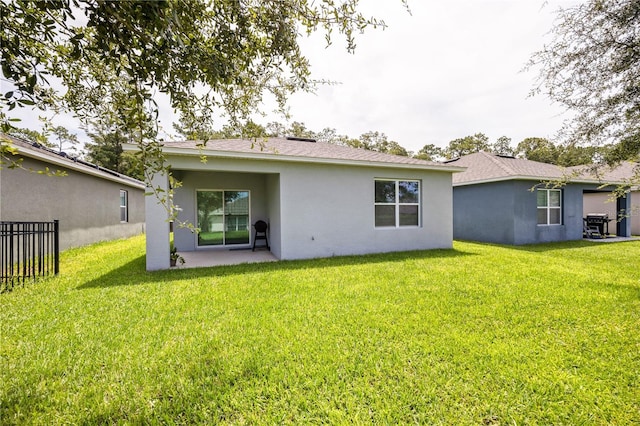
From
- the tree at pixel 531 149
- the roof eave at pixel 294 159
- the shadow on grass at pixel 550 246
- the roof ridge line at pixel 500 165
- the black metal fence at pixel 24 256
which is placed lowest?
the shadow on grass at pixel 550 246

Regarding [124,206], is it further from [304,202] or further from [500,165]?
[500,165]

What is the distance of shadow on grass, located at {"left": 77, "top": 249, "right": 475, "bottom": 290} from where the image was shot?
583 centimetres

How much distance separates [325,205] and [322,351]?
226 inches

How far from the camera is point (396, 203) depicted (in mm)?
9484

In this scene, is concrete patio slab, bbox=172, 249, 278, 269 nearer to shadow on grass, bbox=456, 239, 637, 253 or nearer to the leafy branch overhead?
the leafy branch overhead

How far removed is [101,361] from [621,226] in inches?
819

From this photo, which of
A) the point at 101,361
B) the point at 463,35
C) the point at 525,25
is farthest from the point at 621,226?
the point at 101,361

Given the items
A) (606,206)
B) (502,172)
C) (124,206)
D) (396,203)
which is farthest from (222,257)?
(606,206)

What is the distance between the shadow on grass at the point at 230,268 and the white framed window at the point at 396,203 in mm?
1195

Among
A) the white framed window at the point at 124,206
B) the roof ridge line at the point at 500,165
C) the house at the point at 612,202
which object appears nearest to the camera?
the roof ridge line at the point at 500,165

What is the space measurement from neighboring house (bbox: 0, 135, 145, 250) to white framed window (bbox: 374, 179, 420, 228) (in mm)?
8709

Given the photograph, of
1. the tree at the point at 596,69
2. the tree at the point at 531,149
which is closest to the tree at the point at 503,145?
the tree at the point at 531,149

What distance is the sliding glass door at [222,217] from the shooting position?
33.8ft

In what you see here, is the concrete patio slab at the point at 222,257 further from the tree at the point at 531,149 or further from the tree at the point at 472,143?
the tree at the point at 472,143
